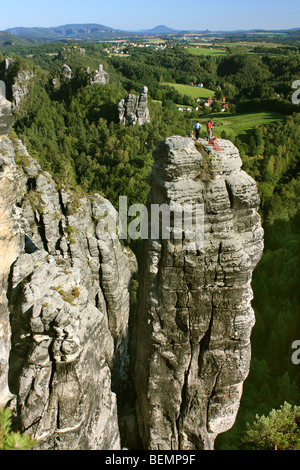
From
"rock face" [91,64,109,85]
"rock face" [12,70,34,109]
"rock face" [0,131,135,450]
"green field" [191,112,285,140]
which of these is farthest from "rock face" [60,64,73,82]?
"rock face" [0,131,135,450]

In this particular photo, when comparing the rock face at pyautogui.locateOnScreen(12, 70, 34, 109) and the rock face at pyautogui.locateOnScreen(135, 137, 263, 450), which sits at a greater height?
the rock face at pyautogui.locateOnScreen(12, 70, 34, 109)

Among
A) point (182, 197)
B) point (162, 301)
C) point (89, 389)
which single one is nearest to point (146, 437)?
point (89, 389)

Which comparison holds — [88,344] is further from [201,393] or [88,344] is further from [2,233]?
[201,393]

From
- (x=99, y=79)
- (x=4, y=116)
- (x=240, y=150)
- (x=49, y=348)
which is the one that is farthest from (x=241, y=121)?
(x=49, y=348)

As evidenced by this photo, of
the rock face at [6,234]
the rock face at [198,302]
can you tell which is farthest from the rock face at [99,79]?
the rock face at [6,234]

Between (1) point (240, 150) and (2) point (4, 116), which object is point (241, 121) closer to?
(1) point (240, 150)

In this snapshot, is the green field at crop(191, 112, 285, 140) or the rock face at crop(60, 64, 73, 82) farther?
the rock face at crop(60, 64, 73, 82)

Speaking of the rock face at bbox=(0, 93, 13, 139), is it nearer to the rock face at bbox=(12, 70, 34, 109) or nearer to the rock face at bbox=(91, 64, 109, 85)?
the rock face at bbox=(91, 64, 109, 85)
